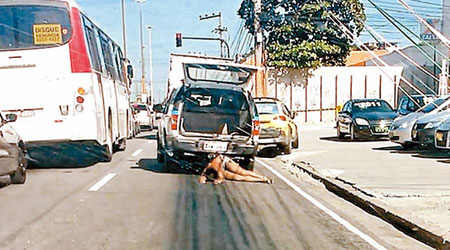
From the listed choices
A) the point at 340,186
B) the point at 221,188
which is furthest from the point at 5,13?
the point at 340,186

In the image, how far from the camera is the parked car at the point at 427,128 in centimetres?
1528

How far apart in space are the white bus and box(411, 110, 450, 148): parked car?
27.3 ft

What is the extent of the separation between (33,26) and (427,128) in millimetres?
9928

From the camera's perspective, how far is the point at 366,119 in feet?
67.9

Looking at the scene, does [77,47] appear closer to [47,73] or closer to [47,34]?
[47,34]

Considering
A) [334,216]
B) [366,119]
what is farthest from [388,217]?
[366,119]

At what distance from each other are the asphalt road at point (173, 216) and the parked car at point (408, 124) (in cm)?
534

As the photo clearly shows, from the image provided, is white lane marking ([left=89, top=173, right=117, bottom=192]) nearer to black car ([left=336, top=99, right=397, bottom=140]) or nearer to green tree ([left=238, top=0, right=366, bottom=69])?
black car ([left=336, top=99, right=397, bottom=140])

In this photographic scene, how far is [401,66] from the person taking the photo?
37906mm

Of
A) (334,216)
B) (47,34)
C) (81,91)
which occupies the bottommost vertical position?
(334,216)

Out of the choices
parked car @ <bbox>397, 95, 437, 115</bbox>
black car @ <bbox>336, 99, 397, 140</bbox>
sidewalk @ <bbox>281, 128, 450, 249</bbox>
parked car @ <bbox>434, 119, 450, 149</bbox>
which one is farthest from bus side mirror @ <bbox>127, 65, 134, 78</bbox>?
parked car @ <bbox>434, 119, 450, 149</bbox>

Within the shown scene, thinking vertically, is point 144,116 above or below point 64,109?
below

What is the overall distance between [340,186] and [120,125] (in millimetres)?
8855

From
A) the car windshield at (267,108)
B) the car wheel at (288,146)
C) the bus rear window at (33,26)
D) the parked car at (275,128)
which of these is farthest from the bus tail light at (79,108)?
the car wheel at (288,146)
